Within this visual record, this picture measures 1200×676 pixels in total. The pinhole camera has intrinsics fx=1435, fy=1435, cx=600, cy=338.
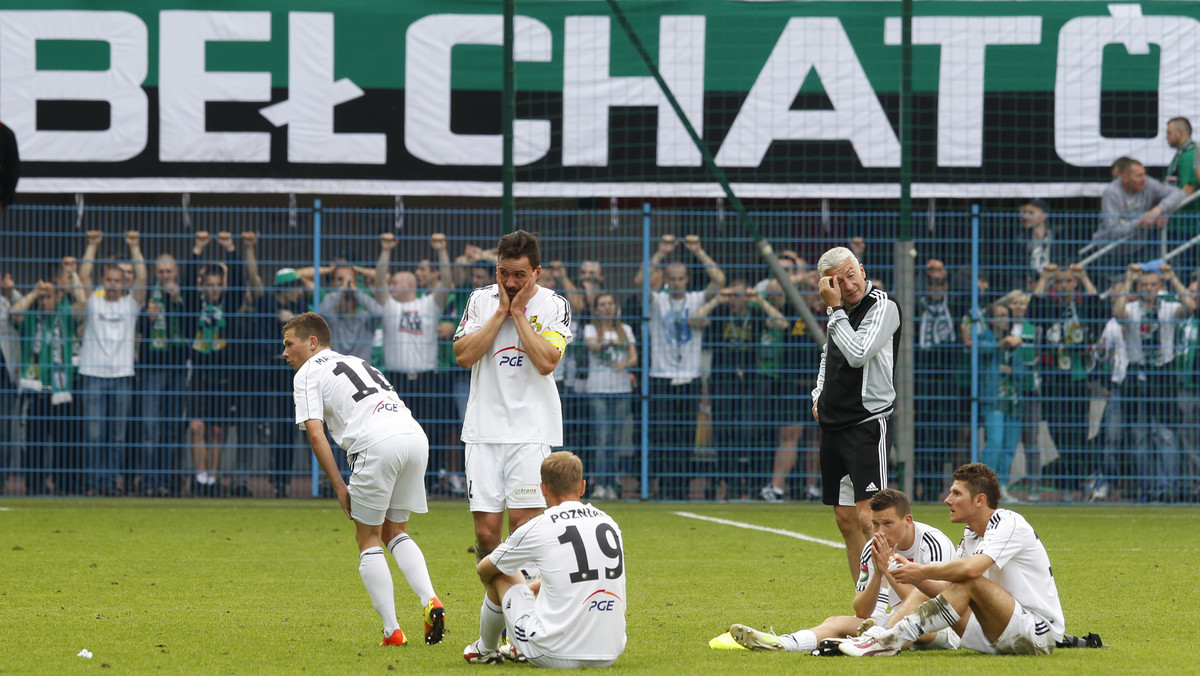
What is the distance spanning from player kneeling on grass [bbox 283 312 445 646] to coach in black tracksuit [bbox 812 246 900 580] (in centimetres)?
207

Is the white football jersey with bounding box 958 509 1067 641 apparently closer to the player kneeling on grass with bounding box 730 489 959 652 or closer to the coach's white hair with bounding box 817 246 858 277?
the player kneeling on grass with bounding box 730 489 959 652

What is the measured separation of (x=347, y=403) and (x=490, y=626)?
4.53 feet

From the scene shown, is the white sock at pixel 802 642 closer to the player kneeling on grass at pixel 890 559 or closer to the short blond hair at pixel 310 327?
the player kneeling on grass at pixel 890 559

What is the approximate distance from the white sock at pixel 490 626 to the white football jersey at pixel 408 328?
7.72 metres

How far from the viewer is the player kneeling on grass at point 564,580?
18.3ft

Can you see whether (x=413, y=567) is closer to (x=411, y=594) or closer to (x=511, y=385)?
(x=511, y=385)

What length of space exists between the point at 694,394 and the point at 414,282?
2.85 meters

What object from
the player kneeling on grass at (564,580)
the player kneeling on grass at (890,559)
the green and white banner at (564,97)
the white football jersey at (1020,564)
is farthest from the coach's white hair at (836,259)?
the green and white banner at (564,97)

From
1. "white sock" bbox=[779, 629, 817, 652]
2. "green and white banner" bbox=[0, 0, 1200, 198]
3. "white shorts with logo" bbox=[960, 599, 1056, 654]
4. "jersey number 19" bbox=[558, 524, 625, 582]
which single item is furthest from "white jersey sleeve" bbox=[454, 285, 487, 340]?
"green and white banner" bbox=[0, 0, 1200, 198]

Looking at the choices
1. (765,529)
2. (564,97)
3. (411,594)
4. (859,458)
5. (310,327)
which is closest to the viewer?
(310,327)

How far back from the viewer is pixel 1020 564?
614 centimetres

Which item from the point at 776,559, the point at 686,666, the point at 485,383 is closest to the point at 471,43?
the point at 776,559

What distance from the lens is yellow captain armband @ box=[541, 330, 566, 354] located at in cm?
657

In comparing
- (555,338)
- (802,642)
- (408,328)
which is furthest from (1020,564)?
(408,328)
